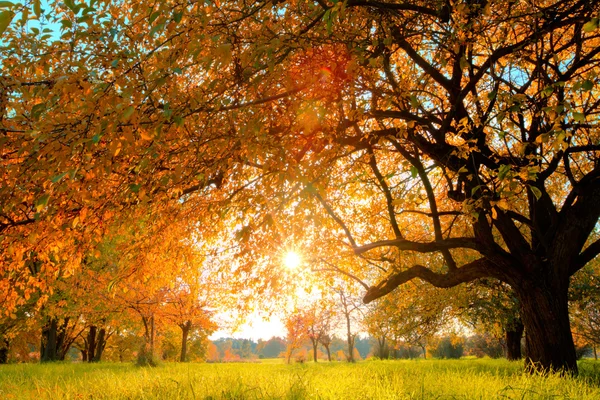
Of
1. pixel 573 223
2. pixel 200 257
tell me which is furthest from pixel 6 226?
pixel 573 223

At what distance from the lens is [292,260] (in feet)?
32.0

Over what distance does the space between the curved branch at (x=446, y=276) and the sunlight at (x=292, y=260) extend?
208 centimetres

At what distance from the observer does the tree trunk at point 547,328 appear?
7.87m

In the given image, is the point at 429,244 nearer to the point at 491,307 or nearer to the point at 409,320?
the point at 491,307

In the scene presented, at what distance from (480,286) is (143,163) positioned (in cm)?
1919

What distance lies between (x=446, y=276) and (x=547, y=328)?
2260 mm

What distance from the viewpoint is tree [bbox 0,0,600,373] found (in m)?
4.05

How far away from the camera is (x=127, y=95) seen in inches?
123

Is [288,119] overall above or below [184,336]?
above

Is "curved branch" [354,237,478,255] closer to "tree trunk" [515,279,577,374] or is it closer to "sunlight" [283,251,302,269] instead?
"tree trunk" [515,279,577,374]

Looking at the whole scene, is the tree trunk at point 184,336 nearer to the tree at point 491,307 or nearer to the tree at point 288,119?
the tree at point 491,307

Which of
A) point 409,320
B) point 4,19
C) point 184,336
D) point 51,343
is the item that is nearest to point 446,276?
point 4,19

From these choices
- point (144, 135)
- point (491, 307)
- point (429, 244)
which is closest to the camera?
point (144, 135)

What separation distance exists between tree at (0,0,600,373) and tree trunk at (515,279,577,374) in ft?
0.09
